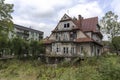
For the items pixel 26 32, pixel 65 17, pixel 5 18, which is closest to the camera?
pixel 5 18

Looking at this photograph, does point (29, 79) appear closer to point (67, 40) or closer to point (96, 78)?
point (96, 78)

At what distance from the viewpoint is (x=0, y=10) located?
37.6m

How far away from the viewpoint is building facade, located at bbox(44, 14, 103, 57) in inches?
1633

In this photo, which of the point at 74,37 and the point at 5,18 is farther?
the point at 74,37

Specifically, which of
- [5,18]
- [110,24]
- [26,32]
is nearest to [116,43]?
[110,24]

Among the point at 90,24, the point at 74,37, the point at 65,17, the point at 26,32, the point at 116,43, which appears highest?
the point at 26,32

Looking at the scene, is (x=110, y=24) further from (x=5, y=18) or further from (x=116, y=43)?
(x=5, y=18)

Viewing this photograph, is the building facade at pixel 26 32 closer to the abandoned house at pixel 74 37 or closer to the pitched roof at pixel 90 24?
the abandoned house at pixel 74 37

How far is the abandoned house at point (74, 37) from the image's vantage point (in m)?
41.5

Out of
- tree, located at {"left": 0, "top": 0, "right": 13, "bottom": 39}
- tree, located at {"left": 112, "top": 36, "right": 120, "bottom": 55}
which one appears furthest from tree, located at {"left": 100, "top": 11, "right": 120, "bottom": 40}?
tree, located at {"left": 0, "top": 0, "right": 13, "bottom": 39}

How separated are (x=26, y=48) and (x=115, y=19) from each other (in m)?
23.9

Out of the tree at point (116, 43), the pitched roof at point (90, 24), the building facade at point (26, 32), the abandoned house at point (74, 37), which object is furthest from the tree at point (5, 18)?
the building facade at point (26, 32)

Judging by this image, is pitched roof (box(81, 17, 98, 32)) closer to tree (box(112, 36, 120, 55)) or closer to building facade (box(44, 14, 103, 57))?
building facade (box(44, 14, 103, 57))

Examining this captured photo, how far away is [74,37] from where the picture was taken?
42938 millimetres
